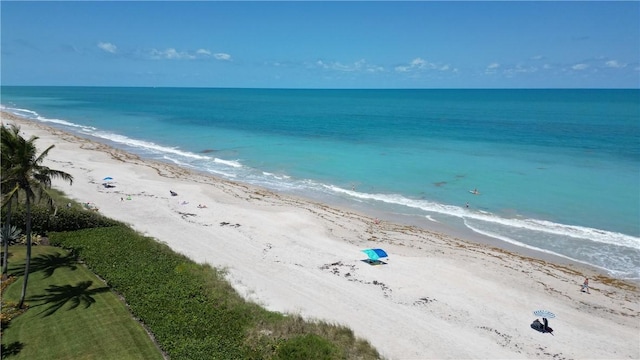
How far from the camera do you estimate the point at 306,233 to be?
31.7 meters

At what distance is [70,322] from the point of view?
55.7ft

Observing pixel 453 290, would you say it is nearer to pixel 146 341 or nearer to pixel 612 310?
pixel 612 310

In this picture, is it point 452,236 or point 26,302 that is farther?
point 452,236

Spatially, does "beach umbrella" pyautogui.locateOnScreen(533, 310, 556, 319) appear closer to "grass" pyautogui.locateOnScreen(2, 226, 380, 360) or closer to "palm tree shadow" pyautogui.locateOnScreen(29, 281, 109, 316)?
"grass" pyautogui.locateOnScreen(2, 226, 380, 360)

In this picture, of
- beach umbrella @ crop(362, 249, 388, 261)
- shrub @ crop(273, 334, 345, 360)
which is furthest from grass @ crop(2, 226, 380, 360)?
beach umbrella @ crop(362, 249, 388, 261)

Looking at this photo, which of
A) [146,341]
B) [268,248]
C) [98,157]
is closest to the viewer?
[146,341]

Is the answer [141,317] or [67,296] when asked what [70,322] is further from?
[141,317]

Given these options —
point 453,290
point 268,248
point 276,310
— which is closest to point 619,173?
point 453,290

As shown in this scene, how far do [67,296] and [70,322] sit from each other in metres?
2.33

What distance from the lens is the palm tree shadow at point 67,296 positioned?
18.2 metres

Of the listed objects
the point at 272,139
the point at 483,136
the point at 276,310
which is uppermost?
the point at 483,136

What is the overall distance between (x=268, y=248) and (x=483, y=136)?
64555mm

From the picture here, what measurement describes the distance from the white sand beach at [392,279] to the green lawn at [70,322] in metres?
6.33

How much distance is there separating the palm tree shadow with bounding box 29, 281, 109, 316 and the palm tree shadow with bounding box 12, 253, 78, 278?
6.49 ft
